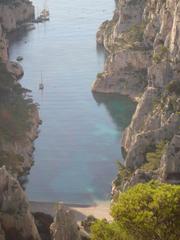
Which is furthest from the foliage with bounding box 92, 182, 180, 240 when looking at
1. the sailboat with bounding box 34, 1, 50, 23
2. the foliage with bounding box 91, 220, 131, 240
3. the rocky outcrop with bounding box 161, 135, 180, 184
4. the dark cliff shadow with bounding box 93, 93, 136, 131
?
the sailboat with bounding box 34, 1, 50, 23

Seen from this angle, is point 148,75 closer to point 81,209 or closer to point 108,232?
point 81,209

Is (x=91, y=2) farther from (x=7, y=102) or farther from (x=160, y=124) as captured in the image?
(x=160, y=124)

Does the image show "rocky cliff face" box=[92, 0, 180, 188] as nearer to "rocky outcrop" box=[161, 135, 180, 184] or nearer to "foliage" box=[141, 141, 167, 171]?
"rocky outcrop" box=[161, 135, 180, 184]

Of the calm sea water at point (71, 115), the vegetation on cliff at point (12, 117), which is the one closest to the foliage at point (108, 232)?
the calm sea water at point (71, 115)

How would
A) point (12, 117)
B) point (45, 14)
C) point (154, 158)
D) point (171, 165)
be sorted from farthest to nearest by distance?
point (45, 14) < point (12, 117) < point (154, 158) < point (171, 165)

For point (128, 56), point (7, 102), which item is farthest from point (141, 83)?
point (7, 102)

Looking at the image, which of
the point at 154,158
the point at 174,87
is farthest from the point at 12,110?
the point at 154,158

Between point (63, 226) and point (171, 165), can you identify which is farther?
point (171, 165)
